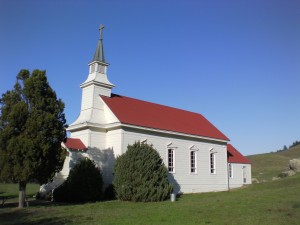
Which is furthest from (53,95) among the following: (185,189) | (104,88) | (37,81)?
(185,189)

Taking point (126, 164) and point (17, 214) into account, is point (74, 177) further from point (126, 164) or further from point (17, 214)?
point (17, 214)

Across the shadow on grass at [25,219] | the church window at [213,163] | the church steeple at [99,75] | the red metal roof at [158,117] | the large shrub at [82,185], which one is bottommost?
the shadow on grass at [25,219]

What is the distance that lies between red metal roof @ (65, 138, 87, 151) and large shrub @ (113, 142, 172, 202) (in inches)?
166

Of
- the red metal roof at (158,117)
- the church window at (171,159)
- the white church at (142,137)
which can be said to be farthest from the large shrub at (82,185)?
the church window at (171,159)

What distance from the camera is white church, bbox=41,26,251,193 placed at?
28.8m

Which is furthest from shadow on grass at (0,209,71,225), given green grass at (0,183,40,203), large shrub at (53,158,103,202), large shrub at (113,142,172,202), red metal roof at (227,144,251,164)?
red metal roof at (227,144,251,164)

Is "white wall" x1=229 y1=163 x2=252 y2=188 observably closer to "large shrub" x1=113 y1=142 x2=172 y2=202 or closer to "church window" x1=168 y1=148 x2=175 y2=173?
"church window" x1=168 y1=148 x2=175 y2=173

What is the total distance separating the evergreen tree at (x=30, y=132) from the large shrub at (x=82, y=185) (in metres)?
3.16

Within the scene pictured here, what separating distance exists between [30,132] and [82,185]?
6351 millimetres

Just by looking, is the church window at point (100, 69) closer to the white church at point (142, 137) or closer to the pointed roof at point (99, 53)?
the white church at point (142, 137)

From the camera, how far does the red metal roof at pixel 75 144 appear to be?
90.4 feet

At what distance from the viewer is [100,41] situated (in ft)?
112

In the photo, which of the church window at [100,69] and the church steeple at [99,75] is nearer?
the church steeple at [99,75]

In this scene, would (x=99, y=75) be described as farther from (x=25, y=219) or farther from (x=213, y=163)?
(x=25, y=219)
